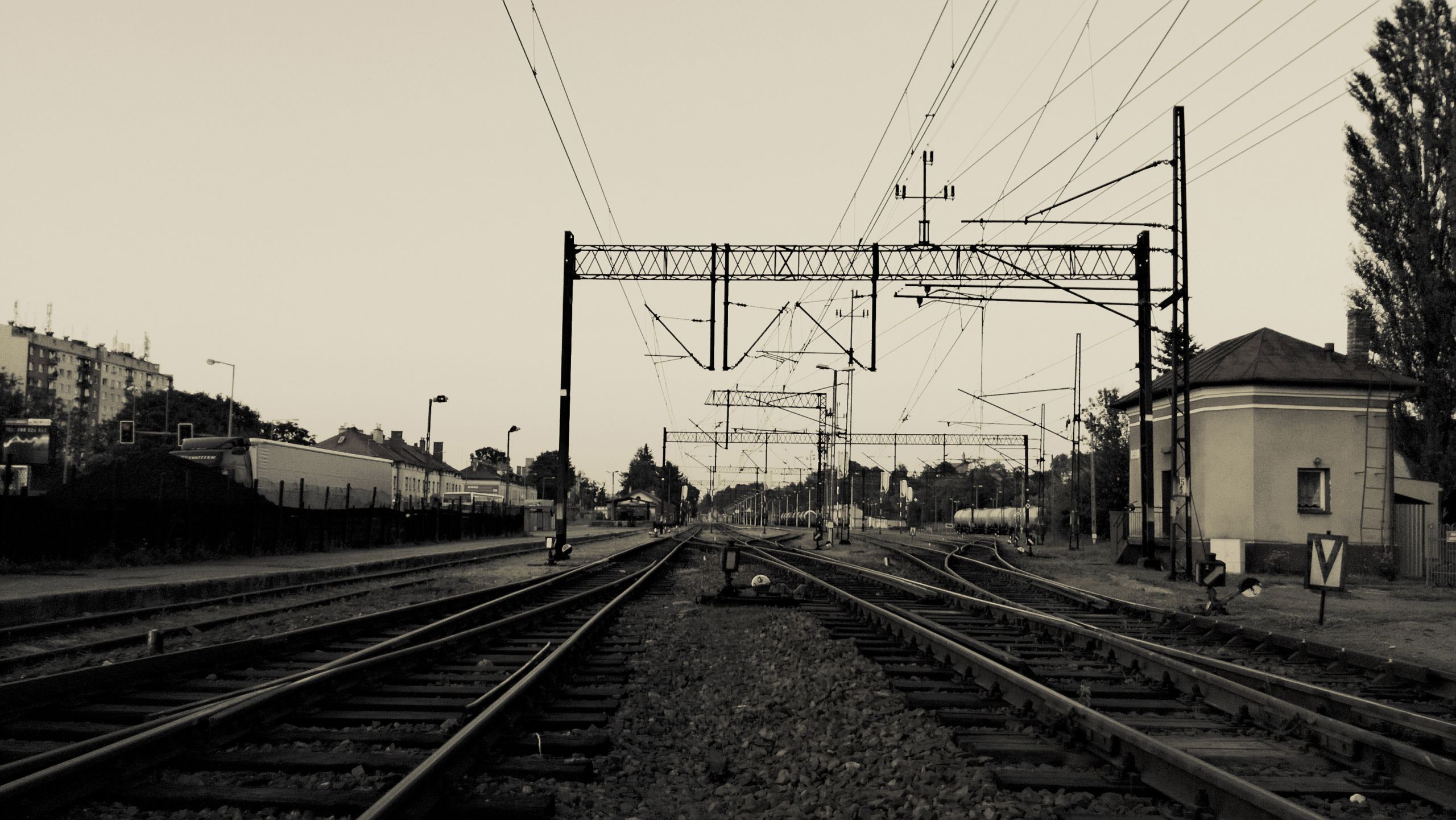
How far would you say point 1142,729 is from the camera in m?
7.31

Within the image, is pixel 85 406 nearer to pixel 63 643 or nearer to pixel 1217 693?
pixel 63 643

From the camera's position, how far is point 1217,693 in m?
8.09

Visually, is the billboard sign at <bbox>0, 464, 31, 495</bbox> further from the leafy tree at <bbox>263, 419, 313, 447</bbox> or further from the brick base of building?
the leafy tree at <bbox>263, 419, 313, 447</bbox>

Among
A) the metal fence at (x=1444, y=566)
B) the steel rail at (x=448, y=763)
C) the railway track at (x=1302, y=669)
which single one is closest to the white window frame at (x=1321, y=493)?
the metal fence at (x=1444, y=566)

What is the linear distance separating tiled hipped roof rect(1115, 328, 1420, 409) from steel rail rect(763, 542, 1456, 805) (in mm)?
21508

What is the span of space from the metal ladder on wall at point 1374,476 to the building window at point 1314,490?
2.94 feet

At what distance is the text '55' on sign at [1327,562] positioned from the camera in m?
14.5

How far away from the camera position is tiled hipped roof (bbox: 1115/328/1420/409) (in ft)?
99.0

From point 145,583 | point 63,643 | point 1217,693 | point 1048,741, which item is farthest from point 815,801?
point 145,583

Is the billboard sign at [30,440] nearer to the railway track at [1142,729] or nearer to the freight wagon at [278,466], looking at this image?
the freight wagon at [278,466]

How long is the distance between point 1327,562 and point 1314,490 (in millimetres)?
18129

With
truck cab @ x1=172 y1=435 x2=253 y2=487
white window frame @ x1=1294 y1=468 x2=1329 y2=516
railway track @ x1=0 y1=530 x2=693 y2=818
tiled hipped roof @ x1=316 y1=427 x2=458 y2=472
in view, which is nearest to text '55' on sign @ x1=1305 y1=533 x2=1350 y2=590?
railway track @ x1=0 y1=530 x2=693 y2=818

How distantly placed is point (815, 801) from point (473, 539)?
48.9 metres

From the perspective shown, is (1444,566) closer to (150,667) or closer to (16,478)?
(150,667)
